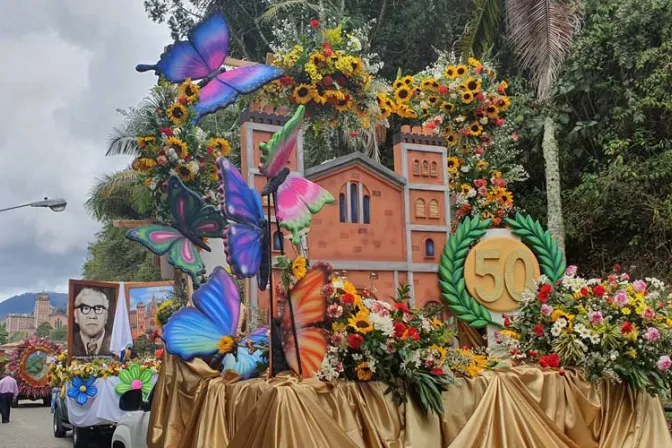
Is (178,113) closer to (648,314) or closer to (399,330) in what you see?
(399,330)

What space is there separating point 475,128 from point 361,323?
A: 5002 mm

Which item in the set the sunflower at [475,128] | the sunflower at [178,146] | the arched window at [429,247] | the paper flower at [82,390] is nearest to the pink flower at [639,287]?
the arched window at [429,247]

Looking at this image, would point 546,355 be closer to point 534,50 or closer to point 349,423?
point 349,423

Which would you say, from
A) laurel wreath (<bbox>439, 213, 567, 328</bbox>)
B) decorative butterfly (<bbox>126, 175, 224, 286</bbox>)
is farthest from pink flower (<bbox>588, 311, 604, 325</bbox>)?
decorative butterfly (<bbox>126, 175, 224, 286</bbox>)

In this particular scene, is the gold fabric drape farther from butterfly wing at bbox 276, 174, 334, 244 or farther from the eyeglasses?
the eyeglasses

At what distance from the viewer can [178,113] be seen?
7199mm

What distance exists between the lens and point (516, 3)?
13133 mm

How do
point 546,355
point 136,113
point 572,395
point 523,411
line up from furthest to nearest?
point 136,113 < point 546,355 < point 572,395 < point 523,411

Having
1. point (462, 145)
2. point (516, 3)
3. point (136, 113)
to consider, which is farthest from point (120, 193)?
point (462, 145)

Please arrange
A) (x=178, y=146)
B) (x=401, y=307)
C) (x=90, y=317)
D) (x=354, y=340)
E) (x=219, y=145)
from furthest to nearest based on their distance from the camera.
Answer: (x=90, y=317) < (x=219, y=145) < (x=178, y=146) < (x=401, y=307) < (x=354, y=340)

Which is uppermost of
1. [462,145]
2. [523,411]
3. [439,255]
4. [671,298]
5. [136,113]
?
[136,113]

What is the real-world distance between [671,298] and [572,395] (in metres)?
1.61

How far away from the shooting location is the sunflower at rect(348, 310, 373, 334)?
4.50 m

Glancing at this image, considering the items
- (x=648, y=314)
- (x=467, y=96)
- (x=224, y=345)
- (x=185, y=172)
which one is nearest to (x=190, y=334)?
(x=224, y=345)
